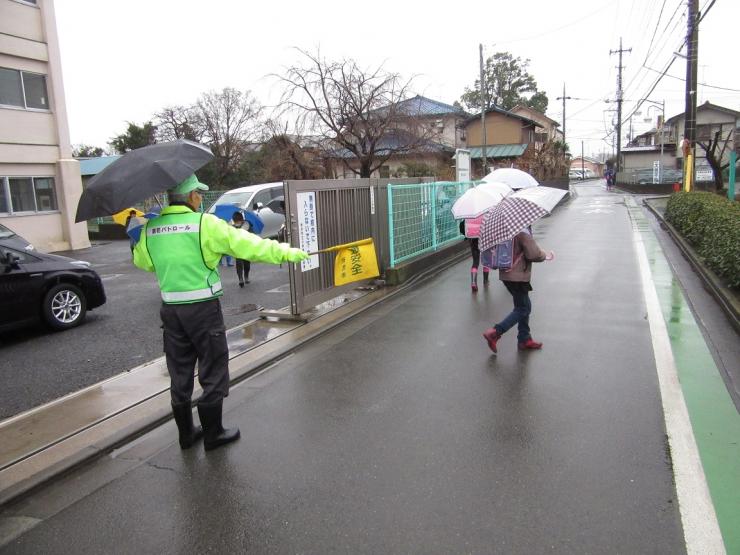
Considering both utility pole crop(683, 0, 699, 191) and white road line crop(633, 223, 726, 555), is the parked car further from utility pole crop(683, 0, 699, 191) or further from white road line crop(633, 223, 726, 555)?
utility pole crop(683, 0, 699, 191)

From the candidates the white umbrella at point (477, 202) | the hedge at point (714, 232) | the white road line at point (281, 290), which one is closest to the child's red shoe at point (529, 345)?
the white umbrella at point (477, 202)

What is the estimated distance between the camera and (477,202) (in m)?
6.93

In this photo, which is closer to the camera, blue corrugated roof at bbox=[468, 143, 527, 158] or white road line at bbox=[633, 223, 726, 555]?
white road line at bbox=[633, 223, 726, 555]

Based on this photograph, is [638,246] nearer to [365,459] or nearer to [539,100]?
[365,459]

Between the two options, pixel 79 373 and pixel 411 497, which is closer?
pixel 411 497

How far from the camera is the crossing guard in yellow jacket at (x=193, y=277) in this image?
3.61 meters

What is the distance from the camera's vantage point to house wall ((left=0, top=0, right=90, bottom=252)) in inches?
679

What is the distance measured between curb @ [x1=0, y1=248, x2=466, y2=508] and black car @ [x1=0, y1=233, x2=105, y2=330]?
3.16 metres

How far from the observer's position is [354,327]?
23.4ft

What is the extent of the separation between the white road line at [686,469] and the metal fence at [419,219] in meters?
5.10

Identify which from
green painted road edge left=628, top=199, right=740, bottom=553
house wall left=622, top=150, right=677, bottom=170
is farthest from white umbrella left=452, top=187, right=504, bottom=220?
house wall left=622, top=150, right=677, bottom=170

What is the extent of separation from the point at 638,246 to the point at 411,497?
12107 mm

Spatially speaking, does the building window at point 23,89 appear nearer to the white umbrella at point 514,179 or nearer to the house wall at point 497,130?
the white umbrella at point 514,179

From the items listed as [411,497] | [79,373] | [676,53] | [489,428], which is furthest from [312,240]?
[676,53]
